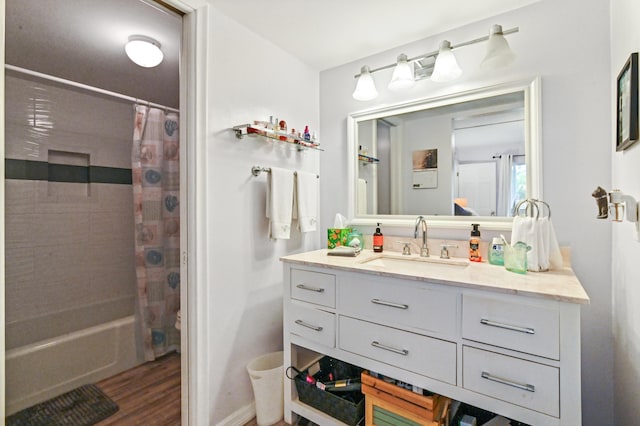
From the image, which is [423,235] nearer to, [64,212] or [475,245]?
[475,245]

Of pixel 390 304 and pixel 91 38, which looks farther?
pixel 91 38

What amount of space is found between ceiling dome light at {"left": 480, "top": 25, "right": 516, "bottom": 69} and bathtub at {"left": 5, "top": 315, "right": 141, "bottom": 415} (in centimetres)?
258

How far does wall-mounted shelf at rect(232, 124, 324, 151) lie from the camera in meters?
1.61

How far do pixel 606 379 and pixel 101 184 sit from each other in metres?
→ 3.07

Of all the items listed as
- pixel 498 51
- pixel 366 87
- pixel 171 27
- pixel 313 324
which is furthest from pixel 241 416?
pixel 498 51

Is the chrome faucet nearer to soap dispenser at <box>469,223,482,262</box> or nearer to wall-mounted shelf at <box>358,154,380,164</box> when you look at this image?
soap dispenser at <box>469,223,482,262</box>

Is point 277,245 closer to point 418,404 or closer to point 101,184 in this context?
point 418,404

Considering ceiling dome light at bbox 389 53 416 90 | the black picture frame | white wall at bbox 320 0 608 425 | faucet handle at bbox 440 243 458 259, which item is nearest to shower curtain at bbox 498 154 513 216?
white wall at bbox 320 0 608 425

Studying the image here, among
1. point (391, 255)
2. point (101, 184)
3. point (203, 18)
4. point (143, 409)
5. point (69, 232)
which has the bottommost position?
point (143, 409)

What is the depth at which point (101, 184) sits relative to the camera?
207 centimetres

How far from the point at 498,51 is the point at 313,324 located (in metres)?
1.60

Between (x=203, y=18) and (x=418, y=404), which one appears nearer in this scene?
(x=418, y=404)

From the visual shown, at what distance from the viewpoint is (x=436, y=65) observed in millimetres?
1586

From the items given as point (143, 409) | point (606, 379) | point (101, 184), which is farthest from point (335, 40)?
point (143, 409)
